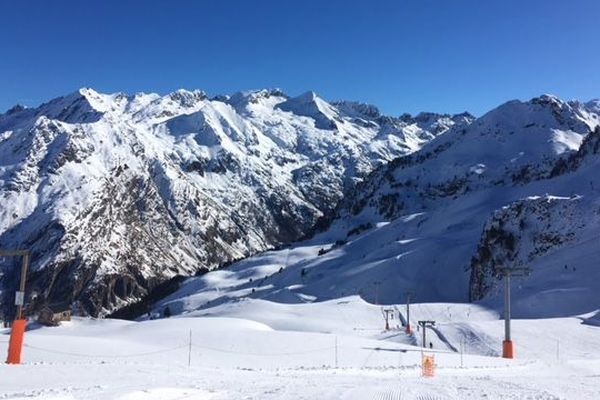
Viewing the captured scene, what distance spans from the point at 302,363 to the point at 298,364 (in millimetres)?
577

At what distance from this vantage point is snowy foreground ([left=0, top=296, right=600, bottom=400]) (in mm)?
18422

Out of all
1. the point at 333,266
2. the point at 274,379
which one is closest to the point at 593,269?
the point at 274,379

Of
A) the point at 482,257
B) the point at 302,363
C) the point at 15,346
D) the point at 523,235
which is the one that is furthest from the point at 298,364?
the point at 482,257

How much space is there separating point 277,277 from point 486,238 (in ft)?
249

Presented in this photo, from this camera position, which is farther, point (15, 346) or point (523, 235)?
point (523, 235)

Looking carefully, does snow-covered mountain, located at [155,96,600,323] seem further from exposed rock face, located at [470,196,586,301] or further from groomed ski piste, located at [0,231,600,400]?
groomed ski piste, located at [0,231,600,400]

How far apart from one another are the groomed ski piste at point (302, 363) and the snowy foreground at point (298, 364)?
0.06 m

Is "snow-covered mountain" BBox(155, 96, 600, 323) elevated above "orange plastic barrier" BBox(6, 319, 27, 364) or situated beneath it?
elevated above

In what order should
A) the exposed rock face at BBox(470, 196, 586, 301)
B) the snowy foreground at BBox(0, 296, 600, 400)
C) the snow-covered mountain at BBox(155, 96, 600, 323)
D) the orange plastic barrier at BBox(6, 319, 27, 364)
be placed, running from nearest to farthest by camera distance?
1. the snowy foreground at BBox(0, 296, 600, 400)
2. the orange plastic barrier at BBox(6, 319, 27, 364)
3. the snow-covered mountain at BBox(155, 96, 600, 323)
4. the exposed rock face at BBox(470, 196, 586, 301)

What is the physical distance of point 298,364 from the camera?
32906mm

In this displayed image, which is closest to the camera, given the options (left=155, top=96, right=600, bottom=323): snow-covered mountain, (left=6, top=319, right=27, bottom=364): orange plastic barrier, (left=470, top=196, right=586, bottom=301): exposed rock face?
(left=6, top=319, right=27, bottom=364): orange plastic barrier

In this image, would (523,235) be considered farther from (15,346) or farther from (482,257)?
(15,346)

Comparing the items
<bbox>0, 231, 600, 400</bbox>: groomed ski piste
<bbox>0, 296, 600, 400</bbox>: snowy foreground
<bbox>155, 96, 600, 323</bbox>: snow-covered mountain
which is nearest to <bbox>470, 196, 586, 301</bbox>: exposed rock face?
<bbox>155, 96, 600, 323</bbox>: snow-covered mountain

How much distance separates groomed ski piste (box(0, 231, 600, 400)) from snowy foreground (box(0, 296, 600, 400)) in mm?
55
